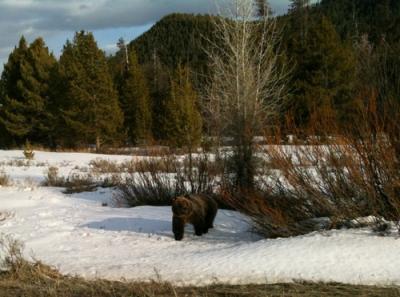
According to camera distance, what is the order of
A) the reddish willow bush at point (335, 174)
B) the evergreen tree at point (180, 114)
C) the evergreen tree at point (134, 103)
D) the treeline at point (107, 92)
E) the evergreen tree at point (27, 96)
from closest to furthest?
the reddish willow bush at point (335, 174) < the treeline at point (107, 92) < the evergreen tree at point (180, 114) < the evergreen tree at point (27, 96) < the evergreen tree at point (134, 103)

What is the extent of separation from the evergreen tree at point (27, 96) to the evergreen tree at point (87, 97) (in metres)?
1.72

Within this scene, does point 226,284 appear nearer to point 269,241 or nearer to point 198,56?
point 269,241

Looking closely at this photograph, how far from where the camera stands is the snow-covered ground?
589 cm

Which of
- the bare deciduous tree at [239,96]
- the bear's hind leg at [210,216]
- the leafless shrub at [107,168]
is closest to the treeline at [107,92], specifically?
the leafless shrub at [107,168]

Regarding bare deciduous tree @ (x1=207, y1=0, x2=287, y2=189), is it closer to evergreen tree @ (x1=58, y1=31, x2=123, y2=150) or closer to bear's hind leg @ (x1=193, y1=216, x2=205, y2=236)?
bear's hind leg @ (x1=193, y1=216, x2=205, y2=236)

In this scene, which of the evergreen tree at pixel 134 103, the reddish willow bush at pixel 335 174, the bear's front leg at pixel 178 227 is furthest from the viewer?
the evergreen tree at pixel 134 103

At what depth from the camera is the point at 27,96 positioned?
3947 centimetres

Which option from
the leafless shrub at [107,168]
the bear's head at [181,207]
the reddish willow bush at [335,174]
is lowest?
the leafless shrub at [107,168]

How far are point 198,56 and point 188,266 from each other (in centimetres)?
7862

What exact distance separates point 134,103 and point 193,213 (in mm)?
36799

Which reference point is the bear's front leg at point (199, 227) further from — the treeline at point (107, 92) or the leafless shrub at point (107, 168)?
the treeline at point (107, 92)

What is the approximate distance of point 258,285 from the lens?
564 cm

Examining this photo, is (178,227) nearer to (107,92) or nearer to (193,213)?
(193,213)

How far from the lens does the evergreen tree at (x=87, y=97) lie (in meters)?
37.5
